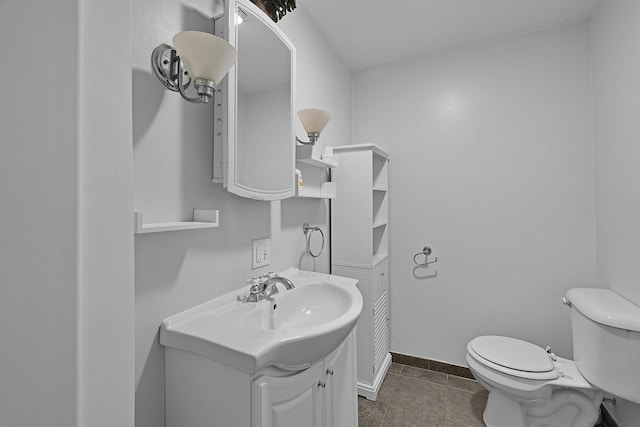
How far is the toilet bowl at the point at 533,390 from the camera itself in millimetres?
1438

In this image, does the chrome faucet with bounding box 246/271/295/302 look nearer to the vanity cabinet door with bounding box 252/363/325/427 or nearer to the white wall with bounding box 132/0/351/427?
the white wall with bounding box 132/0/351/427

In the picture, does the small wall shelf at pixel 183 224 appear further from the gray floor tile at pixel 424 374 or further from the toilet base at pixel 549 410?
the gray floor tile at pixel 424 374

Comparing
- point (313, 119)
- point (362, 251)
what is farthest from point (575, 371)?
point (313, 119)

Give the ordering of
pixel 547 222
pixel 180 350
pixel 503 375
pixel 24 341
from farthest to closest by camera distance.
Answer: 1. pixel 547 222
2. pixel 503 375
3. pixel 180 350
4. pixel 24 341

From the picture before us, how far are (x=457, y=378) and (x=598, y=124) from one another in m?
1.93

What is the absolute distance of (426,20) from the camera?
1844 mm

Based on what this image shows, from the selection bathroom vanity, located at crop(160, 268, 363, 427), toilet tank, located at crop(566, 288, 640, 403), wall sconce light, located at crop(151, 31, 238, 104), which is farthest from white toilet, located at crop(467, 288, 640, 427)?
wall sconce light, located at crop(151, 31, 238, 104)

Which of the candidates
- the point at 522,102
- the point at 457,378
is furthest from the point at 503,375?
the point at 522,102

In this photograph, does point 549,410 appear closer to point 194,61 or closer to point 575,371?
point 575,371

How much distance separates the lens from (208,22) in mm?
1059

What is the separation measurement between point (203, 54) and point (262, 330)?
83 cm

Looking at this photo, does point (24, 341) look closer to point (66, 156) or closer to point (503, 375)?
point (66, 156)

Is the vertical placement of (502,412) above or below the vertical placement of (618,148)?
below

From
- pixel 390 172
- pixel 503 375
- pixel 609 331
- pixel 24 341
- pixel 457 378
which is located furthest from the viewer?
pixel 390 172
